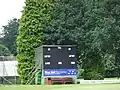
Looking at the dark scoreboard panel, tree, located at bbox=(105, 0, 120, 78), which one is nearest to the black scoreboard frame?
the dark scoreboard panel

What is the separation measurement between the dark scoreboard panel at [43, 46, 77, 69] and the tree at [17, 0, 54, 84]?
3.31 metres

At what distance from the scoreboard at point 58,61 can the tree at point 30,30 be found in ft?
10.9

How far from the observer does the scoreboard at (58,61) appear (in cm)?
3112

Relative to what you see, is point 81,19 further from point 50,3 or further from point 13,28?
point 13,28

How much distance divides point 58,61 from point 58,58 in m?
0.23

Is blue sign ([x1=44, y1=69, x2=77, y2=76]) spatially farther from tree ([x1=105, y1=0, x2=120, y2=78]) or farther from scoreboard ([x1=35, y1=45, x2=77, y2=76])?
tree ([x1=105, y1=0, x2=120, y2=78])

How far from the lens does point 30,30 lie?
114ft

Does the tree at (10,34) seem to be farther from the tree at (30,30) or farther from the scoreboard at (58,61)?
the scoreboard at (58,61)

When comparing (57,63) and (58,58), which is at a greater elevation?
(58,58)

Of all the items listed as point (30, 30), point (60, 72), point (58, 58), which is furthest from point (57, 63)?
point (30, 30)

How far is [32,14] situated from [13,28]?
6815cm

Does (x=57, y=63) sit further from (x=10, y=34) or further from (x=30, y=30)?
(x=10, y=34)

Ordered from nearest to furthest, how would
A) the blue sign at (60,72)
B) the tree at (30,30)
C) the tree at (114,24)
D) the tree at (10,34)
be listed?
the tree at (114,24) < the blue sign at (60,72) < the tree at (30,30) < the tree at (10,34)

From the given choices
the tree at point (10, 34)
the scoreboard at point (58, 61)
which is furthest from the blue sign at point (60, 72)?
the tree at point (10, 34)
